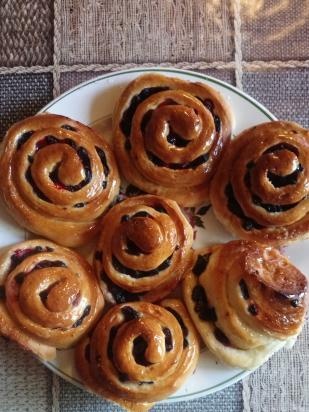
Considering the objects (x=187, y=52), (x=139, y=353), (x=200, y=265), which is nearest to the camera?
(x=139, y=353)

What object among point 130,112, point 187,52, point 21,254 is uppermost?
point 187,52

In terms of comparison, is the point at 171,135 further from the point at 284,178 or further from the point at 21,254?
the point at 21,254

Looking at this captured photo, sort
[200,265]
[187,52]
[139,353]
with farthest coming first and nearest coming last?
[187,52]
[200,265]
[139,353]

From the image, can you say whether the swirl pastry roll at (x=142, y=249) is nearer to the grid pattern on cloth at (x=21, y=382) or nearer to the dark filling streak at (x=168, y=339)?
the dark filling streak at (x=168, y=339)

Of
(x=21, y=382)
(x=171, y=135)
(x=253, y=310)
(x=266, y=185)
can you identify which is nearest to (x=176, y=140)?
(x=171, y=135)

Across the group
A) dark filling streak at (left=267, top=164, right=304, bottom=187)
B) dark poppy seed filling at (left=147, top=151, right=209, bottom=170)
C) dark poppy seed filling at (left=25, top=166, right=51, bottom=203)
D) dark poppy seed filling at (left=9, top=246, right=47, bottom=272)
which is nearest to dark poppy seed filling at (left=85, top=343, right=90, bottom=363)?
dark poppy seed filling at (left=9, top=246, right=47, bottom=272)

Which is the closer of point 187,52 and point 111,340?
point 111,340

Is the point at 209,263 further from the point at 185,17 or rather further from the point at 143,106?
the point at 185,17
